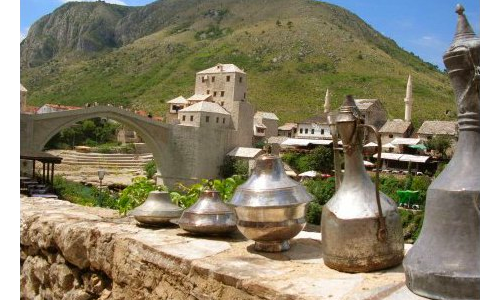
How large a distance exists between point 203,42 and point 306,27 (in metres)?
13.8

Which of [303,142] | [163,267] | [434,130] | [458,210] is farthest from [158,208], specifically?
[434,130]

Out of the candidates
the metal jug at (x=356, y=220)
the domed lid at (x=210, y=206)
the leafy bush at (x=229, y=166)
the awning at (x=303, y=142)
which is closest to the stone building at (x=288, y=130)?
the awning at (x=303, y=142)

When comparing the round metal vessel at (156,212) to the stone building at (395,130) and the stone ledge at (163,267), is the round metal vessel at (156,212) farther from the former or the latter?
the stone building at (395,130)

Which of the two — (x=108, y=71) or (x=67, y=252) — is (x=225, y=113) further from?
(x=108, y=71)

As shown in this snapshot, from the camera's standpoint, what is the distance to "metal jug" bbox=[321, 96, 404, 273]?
129 centimetres

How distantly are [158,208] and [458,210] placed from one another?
1424 millimetres

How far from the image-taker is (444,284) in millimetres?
973

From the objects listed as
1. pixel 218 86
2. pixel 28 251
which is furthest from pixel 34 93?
pixel 28 251

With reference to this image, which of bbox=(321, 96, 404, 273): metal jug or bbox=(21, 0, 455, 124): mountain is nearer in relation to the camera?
bbox=(321, 96, 404, 273): metal jug

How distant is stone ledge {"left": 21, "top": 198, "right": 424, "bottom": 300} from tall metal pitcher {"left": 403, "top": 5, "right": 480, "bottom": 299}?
0.09m

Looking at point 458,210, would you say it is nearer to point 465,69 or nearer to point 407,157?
point 465,69

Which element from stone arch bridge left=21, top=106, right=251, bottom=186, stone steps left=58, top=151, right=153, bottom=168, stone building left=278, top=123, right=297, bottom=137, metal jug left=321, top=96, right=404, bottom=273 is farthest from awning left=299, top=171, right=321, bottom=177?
metal jug left=321, top=96, right=404, bottom=273

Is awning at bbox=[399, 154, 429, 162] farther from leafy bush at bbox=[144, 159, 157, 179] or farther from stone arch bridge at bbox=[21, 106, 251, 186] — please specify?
leafy bush at bbox=[144, 159, 157, 179]

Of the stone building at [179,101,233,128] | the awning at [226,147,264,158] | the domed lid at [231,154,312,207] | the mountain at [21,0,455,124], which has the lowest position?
the awning at [226,147,264,158]
